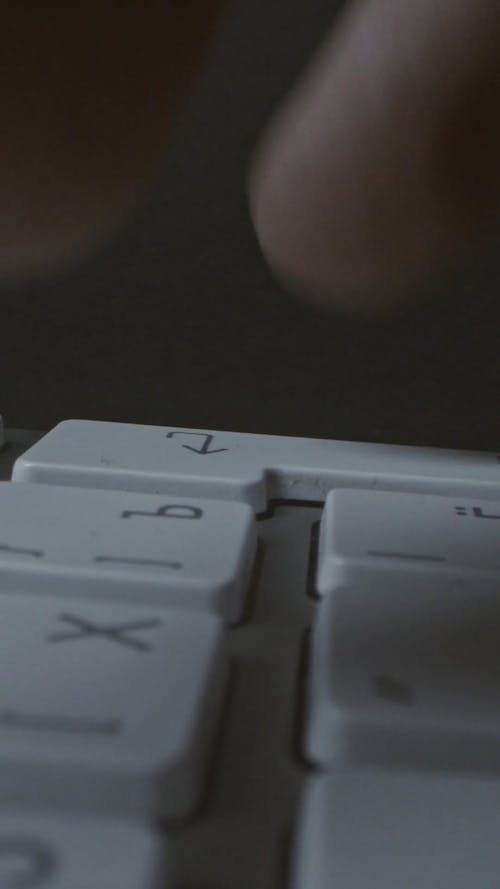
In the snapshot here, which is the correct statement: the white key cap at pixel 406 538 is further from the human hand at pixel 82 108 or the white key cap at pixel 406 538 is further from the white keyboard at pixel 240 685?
the human hand at pixel 82 108

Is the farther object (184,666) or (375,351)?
(375,351)

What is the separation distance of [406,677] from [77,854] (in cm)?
9

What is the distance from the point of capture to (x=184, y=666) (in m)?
0.21

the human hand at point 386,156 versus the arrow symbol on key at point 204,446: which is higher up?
the human hand at point 386,156

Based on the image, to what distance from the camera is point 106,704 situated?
0.63 ft

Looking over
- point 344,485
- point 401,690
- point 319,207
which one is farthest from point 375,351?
point 401,690

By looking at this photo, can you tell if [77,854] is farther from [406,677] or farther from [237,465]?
[237,465]

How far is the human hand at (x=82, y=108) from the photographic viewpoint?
0.25 metres

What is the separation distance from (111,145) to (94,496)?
12 cm

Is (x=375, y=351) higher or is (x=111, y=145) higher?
(x=111, y=145)

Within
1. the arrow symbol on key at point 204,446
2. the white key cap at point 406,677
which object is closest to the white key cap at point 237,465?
the arrow symbol on key at point 204,446

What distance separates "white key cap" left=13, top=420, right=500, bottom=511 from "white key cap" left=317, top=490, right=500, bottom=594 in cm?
3

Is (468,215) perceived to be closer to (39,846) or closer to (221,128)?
(221,128)

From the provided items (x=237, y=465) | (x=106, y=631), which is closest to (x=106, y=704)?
(x=106, y=631)
